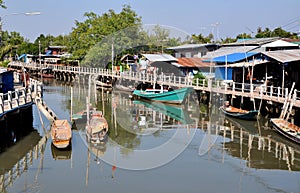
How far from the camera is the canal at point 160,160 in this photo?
14.3 m

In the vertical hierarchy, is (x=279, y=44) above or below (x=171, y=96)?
above

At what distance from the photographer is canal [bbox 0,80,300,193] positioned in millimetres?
14297

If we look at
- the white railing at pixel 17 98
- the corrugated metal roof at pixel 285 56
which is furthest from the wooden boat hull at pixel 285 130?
the white railing at pixel 17 98

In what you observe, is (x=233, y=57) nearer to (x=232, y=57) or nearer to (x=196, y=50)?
(x=232, y=57)

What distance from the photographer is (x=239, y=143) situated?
2025 cm

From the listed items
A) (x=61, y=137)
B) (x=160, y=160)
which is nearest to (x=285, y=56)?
(x=160, y=160)

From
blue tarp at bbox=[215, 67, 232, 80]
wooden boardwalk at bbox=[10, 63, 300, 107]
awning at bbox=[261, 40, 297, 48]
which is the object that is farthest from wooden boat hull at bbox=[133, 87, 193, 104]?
awning at bbox=[261, 40, 297, 48]

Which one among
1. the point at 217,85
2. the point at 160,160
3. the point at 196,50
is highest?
the point at 196,50

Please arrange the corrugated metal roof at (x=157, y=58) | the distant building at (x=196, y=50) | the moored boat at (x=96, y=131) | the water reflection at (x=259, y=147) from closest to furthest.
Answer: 1. the water reflection at (x=259, y=147)
2. the moored boat at (x=96, y=131)
3. the corrugated metal roof at (x=157, y=58)
4. the distant building at (x=196, y=50)

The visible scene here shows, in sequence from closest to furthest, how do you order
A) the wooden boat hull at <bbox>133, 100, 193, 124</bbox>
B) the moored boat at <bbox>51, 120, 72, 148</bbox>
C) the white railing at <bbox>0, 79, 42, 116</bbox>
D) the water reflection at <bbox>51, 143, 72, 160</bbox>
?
the water reflection at <bbox>51, 143, 72, 160</bbox>, the moored boat at <bbox>51, 120, 72, 148</bbox>, the white railing at <bbox>0, 79, 42, 116</bbox>, the wooden boat hull at <bbox>133, 100, 193, 124</bbox>

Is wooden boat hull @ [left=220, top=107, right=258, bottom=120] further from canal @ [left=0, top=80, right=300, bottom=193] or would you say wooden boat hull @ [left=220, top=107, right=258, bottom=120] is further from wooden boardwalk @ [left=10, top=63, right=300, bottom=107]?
wooden boardwalk @ [left=10, top=63, right=300, bottom=107]

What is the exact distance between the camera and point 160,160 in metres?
17.5

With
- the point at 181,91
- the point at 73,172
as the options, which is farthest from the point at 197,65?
the point at 73,172

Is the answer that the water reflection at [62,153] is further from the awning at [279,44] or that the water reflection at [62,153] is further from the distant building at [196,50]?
the distant building at [196,50]
